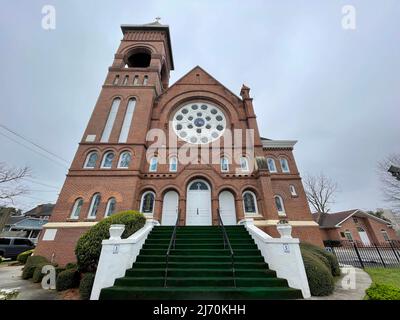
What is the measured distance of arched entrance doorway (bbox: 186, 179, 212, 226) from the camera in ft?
34.5

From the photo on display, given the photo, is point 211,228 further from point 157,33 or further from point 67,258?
point 157,33

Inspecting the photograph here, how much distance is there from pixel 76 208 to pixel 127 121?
21.9 feet

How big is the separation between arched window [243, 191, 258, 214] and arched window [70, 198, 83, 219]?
32.6ft

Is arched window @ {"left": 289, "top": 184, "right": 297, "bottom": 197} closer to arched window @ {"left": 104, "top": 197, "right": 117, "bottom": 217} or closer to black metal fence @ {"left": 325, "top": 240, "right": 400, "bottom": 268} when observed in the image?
black metal fence @ {"left": 325, "top": 240, "right": 400, "bottom": 268}

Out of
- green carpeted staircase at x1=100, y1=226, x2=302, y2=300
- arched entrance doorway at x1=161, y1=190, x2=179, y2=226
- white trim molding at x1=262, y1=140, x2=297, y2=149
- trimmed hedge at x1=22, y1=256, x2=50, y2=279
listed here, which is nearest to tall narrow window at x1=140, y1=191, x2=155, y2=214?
arched entrance doorway at x1=161, y1=190, x2=179, y2=226

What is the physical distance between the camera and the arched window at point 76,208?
9980 millimetres

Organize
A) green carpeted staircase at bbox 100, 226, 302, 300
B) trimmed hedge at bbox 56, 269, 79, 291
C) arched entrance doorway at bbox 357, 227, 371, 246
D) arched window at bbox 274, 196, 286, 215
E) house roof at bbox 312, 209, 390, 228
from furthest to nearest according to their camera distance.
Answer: house roof at bbox 312, 209, 390, 228
arched entrance doorway at bbox 357, 227, 371, 246
arched window at bbox 274, 196, 286, 215
trimmed hedge at bbox 56, 269, 79, 291
green carpeted staircase at bbox 100, 226, 302, 300

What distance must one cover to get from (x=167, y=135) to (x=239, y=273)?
10187 mm

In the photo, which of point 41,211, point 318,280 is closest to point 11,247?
point 318,280

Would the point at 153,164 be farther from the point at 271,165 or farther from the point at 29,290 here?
the point at 271,165

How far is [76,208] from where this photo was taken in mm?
10180

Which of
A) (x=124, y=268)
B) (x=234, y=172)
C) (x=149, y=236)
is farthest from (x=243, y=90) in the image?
(x=124, y=268)

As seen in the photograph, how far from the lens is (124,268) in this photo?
498 centimetres
